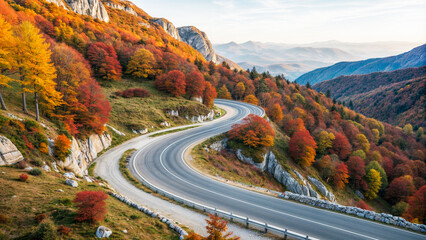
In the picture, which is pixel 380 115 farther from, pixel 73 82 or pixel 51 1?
pixel 51 1

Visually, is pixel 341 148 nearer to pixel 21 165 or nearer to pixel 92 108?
pixel 92 108

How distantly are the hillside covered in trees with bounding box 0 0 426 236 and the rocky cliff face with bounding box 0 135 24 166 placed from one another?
153 cm

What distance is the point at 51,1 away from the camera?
292 ft

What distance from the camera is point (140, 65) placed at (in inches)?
2494

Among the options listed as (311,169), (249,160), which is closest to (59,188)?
(249,160)

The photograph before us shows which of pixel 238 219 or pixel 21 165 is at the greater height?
pixel 21 165

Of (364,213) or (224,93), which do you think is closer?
(364,213)

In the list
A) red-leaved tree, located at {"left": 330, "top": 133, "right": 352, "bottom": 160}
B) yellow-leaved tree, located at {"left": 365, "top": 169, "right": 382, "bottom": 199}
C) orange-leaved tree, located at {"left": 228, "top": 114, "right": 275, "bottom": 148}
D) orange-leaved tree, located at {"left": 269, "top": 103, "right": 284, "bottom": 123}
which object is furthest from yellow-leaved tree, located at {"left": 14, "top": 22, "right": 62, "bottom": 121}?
yellow-leaved tree, located at {"left": 365, "top": 169, "right": 382, "bottom": 199}

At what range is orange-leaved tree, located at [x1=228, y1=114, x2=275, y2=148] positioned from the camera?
42.5 metres

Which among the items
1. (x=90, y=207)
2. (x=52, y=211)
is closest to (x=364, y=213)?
(x=90, y=207)

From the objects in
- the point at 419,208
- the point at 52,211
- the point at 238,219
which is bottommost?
the point at 419,208

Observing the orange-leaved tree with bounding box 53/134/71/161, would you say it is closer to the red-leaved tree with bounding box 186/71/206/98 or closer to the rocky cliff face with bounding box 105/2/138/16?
the red-leaved tree with bounding box 186/71/206/98

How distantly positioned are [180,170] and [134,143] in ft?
44.1

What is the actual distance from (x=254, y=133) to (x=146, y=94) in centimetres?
3175
